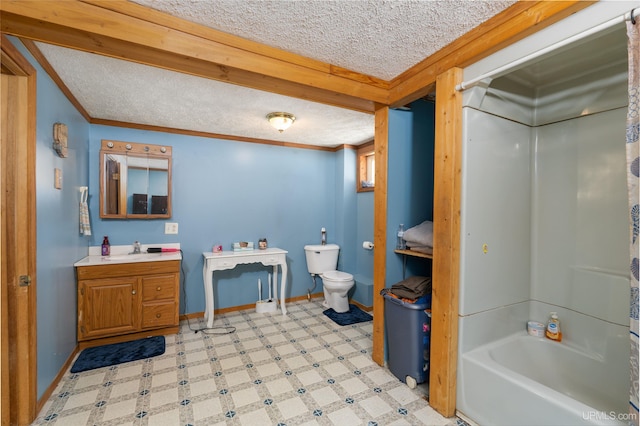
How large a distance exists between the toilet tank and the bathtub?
222cm

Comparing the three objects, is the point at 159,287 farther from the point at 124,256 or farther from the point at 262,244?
the point at 262,244

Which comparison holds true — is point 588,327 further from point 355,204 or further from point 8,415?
point 8,415

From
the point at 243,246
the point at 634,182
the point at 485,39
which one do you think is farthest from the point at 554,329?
the point at 243,246

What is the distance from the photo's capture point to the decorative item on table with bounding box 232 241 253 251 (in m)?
3.40

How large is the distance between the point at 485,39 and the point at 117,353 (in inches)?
139

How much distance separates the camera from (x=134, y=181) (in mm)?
2998

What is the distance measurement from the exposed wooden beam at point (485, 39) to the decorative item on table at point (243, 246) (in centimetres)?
239

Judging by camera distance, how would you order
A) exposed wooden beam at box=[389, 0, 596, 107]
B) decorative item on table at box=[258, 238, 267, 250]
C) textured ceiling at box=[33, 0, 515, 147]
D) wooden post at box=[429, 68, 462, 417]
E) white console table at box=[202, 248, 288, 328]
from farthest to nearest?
decorative item on table at box=[258, 238, 267, 250]
white console table at box=[202, 248, 288, 328]
wooden post at box=[429, 68, 462, 417]
textured ceiling at box=[33, 0, 515, 147]
exposed wooden beam at box=[389, 0, 596, 107]

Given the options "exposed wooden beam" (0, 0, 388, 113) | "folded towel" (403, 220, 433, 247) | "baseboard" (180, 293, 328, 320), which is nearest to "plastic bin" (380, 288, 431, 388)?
"folded towel" (403, 220, 433, 247)

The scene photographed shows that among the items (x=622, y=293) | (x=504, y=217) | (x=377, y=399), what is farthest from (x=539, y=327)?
(x=377, y=399)

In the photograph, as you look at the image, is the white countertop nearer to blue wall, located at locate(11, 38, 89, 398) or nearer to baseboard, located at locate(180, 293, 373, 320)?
blue wall, located at locate(11, 38, 89, 398)

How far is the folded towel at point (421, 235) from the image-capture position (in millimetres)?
2080

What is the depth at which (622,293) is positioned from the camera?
1.65 metres

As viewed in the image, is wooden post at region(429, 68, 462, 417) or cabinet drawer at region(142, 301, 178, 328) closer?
wooden post at region(429, 68, 462, 417)
